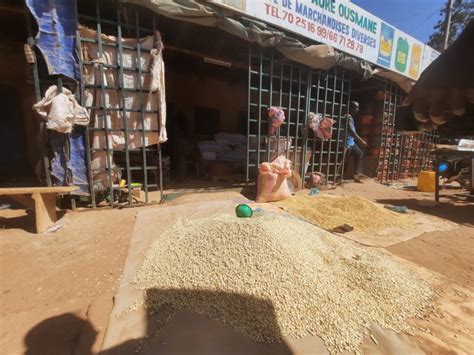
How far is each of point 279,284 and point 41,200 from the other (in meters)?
2.71

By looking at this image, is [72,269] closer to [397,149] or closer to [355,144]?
[355,144]

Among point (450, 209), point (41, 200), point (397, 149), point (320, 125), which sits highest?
point (320, 125)

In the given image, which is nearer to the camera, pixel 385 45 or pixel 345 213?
pixel 345 213

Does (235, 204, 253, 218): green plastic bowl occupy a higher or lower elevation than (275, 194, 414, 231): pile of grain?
higher

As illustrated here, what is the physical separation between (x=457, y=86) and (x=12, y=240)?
379cm

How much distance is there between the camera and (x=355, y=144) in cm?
640

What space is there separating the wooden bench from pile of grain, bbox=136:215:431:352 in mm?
1422

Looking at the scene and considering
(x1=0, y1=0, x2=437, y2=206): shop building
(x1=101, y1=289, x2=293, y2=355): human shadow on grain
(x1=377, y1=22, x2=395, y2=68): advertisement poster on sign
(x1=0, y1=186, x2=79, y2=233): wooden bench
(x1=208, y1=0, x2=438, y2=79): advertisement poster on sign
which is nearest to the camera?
(x1=101, y1=289, x2=293, y2=355): human shadow on grain

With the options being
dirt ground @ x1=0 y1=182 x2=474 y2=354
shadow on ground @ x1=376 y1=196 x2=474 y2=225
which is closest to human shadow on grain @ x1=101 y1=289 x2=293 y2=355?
dirt ground @ x1=0 y1=182 x2=474 y2=354

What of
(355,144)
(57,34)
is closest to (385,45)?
(355,144)

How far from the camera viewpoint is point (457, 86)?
3.76 ft

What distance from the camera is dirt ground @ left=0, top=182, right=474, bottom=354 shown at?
1.38 m

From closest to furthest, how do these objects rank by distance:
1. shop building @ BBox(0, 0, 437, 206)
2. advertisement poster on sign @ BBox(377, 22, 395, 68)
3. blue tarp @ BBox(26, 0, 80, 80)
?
blue tarp @ BBox(26, 0, 80, 80) → shop building @ BBox(0, 0, 437, 206) → advertisement poster on sign @ BBox(377, 22, 395, 68)

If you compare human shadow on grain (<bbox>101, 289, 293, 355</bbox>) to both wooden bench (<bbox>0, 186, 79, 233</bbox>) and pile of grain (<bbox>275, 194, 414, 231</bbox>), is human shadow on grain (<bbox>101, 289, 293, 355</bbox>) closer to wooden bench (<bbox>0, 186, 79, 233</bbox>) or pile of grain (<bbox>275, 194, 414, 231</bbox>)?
wooden bench (<bbox>0, 186, 79, 233</bbox>)
